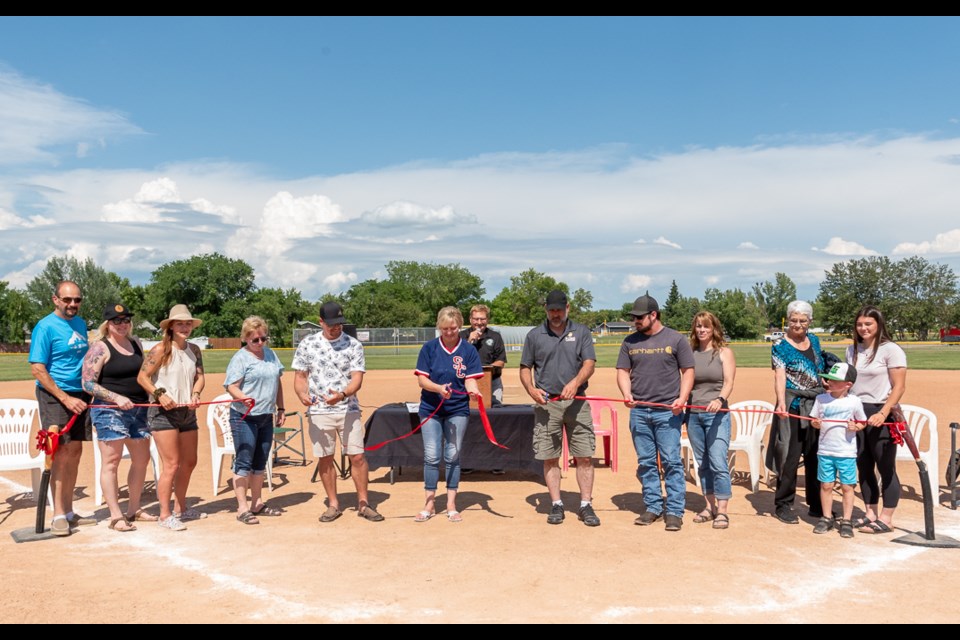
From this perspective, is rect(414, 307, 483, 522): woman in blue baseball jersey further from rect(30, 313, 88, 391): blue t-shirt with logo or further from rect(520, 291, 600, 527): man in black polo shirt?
rect(30, 313, 88, 391): blue t-shirt with logo

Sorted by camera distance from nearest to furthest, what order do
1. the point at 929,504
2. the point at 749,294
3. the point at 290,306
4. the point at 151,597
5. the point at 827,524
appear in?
1. the point at 151,597
2. the point at 929,504
3. the point at 827,524
4. the point at 290,306
5. the point at 749,294

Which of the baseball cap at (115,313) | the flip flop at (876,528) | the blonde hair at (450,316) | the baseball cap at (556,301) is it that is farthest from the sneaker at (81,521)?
the flip flop at (876,528)

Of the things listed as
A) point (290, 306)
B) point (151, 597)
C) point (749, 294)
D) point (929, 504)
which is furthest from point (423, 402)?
point (749, 294)

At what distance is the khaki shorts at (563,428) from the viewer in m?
6.69

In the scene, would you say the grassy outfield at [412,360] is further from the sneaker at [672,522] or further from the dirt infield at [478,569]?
the sneaker at [672,522]

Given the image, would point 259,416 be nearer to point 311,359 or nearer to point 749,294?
point 311,359

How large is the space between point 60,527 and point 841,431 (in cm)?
657

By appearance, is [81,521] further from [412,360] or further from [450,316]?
[412,360]

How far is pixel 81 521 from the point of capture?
6.84m

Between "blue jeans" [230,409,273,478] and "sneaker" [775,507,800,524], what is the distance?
15.4 feet

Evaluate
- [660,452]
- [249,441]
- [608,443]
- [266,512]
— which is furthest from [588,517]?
[608,443]

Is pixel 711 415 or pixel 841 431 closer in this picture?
pixel 841 431
